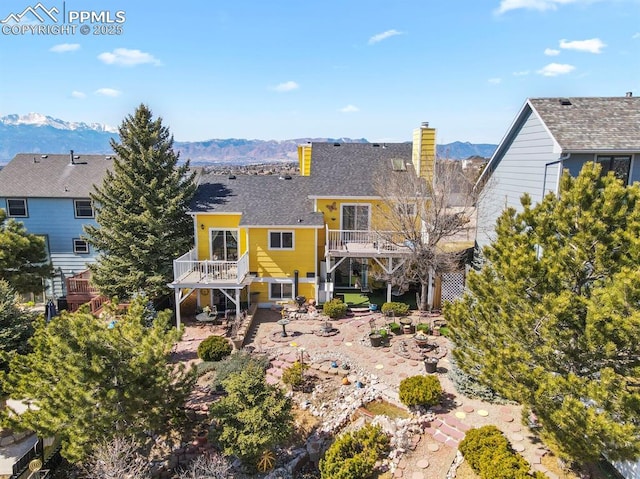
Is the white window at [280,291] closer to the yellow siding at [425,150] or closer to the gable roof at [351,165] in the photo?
the gable roof at [351,165]

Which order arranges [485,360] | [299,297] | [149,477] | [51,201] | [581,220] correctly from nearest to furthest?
[581,220], [485,360], [149,477], [299,297], [51,201]

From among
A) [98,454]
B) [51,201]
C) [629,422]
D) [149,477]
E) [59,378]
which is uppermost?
[51,201]

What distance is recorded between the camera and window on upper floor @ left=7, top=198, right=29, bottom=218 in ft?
81.8

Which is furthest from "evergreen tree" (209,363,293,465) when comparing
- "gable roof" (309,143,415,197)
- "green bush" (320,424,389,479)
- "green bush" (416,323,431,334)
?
"gable roof" (309,143,415,197)

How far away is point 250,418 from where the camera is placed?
990cm

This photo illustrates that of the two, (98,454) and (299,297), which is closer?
(98,454)

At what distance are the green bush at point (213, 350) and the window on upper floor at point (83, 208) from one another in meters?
14.6

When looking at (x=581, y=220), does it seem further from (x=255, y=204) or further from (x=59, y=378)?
(x=255, y=204)

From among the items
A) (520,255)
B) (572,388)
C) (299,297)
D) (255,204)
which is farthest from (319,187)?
(572,388)

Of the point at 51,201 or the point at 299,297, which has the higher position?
the point at 51,201

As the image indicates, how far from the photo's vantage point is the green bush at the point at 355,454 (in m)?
9.59

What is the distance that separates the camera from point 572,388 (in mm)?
7211

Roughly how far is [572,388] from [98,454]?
10059 millimetres

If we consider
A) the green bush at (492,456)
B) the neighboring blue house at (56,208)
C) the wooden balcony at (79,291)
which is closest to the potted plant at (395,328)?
the green bush at (492,456)
